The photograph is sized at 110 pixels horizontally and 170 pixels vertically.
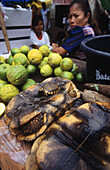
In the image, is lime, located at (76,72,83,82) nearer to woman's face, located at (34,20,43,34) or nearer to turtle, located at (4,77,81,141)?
turtle, located at (4,77,81,141)

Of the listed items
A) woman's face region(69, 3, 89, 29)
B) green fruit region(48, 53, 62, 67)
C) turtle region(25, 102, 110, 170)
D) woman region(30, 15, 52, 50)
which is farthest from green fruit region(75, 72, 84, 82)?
woman region(30, 15, 52, 50)

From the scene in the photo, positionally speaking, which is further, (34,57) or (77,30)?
(77,30)

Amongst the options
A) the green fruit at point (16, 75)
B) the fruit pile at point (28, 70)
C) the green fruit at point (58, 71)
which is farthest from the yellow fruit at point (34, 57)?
the green fruit at point (16, 75)

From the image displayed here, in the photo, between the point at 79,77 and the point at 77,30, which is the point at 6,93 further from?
the point at 77,30

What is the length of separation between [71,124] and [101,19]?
7076 mm

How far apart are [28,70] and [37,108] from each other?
51.2 inches

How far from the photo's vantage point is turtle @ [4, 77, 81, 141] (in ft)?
3.95

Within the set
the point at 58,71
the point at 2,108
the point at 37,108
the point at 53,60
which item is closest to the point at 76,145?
the point at 37,108

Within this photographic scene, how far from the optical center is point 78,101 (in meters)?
1.63

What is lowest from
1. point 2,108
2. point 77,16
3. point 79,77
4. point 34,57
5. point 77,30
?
point 2,108

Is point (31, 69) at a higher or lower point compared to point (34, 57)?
lower

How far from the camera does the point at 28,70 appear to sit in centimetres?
239

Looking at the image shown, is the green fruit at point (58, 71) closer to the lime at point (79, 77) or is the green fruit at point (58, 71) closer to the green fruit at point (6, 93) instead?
the lime at point (79, 77)

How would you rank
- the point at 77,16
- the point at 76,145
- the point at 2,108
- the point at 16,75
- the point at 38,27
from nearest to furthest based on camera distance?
the point at 76,145 → the point at 2,108 → the point at 16,75 → the point at 77,16 → the point at 38,27
